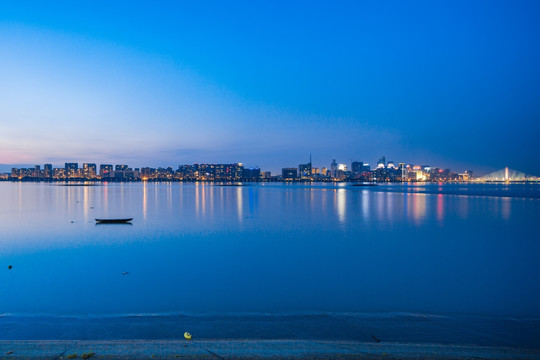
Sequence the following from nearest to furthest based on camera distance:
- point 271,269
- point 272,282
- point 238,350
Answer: point 238,350, point 272,282, point 271,269

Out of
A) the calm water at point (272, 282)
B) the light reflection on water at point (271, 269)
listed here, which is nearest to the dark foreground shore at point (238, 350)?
the calm water at point (272, 282)

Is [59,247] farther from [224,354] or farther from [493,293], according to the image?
[493,293]

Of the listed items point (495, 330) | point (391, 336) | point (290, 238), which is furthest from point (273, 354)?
point (290, 238)

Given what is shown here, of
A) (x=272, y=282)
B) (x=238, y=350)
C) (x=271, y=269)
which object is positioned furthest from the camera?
(x=271, y=269)

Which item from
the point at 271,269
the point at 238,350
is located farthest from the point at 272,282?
A: the point at 238,350

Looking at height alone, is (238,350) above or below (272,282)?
above

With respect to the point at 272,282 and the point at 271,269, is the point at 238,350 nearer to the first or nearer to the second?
the point at 272,282

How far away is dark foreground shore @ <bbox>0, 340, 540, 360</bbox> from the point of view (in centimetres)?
582

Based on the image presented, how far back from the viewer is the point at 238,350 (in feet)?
19.8

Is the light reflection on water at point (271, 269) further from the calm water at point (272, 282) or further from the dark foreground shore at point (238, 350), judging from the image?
the dark foreground shore at point (238, 350)

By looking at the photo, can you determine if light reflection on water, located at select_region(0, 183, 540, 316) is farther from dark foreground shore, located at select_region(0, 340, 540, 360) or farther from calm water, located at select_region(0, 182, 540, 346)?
dark foreground shore, located at select_region(0, 340, 540, 360)

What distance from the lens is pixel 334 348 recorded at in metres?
6.25

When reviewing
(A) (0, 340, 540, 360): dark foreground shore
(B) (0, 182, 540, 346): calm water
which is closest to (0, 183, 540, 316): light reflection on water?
(B) (0, 182, 540, 346): calm water

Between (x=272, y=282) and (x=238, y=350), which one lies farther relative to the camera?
(x=272, y=282)
